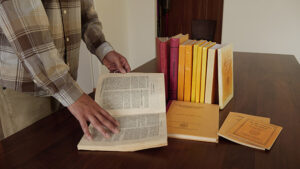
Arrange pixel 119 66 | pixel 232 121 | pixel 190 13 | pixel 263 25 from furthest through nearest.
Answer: pixel 190 13 → pixel 263 25 → pixel 119 66 → pixel 232 121

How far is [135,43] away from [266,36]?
1.74m

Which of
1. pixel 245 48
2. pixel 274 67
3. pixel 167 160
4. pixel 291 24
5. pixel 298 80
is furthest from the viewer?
pixel 245 48

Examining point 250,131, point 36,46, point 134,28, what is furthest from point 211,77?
point 134,28

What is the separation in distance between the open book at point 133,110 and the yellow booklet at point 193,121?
0.16 feet

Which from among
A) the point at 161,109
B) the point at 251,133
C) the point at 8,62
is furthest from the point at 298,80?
the point at 8,62

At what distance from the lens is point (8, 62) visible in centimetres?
92

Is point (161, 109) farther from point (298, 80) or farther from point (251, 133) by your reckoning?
point (298, 80)

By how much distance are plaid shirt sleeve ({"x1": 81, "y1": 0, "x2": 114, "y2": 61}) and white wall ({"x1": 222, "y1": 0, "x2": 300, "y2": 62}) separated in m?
2.48

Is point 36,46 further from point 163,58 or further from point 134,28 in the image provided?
point 134,28

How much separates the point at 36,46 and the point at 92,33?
546 millimetres

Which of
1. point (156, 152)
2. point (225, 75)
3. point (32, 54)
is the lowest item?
point (156, 152)

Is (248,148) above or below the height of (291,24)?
below

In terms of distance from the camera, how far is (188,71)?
1.01m

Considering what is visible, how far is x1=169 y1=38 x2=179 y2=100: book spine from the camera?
1007 mm
